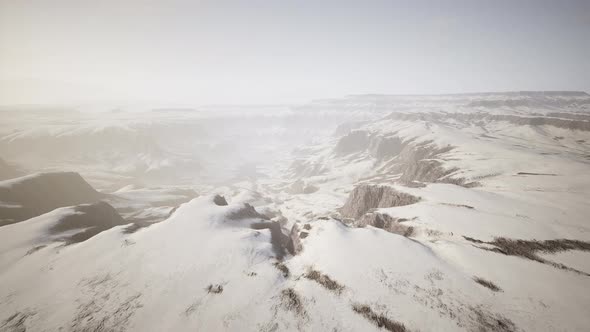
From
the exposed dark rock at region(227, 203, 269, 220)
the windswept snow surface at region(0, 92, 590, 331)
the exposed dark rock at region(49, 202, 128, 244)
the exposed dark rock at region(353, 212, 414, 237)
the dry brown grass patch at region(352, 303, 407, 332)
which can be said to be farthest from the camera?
the exposed dark rock at region(227, 203, 269, 220)

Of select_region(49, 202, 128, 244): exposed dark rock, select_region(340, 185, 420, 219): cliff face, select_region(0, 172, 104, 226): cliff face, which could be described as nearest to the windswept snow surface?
select_region(49, 202, 128, 244): exposed dark rock

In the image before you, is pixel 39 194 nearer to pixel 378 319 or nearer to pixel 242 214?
pixel 242 214

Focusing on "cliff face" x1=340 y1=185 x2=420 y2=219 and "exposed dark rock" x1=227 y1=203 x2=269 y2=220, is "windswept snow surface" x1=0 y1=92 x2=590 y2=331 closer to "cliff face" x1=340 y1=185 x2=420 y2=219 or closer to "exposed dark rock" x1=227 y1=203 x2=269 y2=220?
"exposed dark rock" x1=227 y1=203 x2=269 y2=220

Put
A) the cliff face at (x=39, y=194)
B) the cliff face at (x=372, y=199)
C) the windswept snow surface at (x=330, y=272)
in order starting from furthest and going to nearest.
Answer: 1. the cliff face at (x=39, y=194)
2. the cliff face at (x=372, y=199)
3. the windswept snow surface at (x=330, y=272)

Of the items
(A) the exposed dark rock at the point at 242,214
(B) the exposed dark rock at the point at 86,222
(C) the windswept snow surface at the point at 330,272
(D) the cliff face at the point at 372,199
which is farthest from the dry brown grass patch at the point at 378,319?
(B) the exposed dark rock at the point at 86,222

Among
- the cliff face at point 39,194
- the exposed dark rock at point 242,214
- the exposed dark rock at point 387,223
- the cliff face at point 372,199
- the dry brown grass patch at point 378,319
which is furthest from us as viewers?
the cliff face at point 39,194

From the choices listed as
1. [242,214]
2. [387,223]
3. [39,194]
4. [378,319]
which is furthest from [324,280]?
[39,194]

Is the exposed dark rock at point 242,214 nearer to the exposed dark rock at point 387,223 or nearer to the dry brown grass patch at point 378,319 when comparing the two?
the exposed dark rock at point 387,223

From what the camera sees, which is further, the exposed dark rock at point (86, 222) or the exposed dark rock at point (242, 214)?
the exposed dark rock at point (242, 214)
